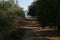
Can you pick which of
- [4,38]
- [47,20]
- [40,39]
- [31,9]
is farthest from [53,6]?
[31,9]

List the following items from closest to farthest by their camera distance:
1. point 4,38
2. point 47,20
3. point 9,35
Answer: point 4,38, point 9,35, point 47,20

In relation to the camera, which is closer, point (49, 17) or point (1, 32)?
point (1, 32)

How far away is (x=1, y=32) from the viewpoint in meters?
14.5

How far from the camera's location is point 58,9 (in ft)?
77.0

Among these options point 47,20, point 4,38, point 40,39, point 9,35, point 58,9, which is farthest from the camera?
point 47,20

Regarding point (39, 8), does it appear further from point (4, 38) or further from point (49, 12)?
point (4, 38)

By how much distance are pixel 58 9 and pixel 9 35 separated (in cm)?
875

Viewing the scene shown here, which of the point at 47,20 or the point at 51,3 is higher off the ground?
the point at 51,3

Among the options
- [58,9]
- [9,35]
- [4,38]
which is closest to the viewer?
[4,38]

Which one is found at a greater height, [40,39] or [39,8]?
[39,8]

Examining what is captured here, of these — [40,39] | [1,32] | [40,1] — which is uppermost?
[40,1]

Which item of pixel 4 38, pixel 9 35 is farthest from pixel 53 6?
pixel 4 38

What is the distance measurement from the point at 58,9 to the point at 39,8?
2.56 meters

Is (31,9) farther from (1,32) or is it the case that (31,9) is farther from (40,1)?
(1,32)
